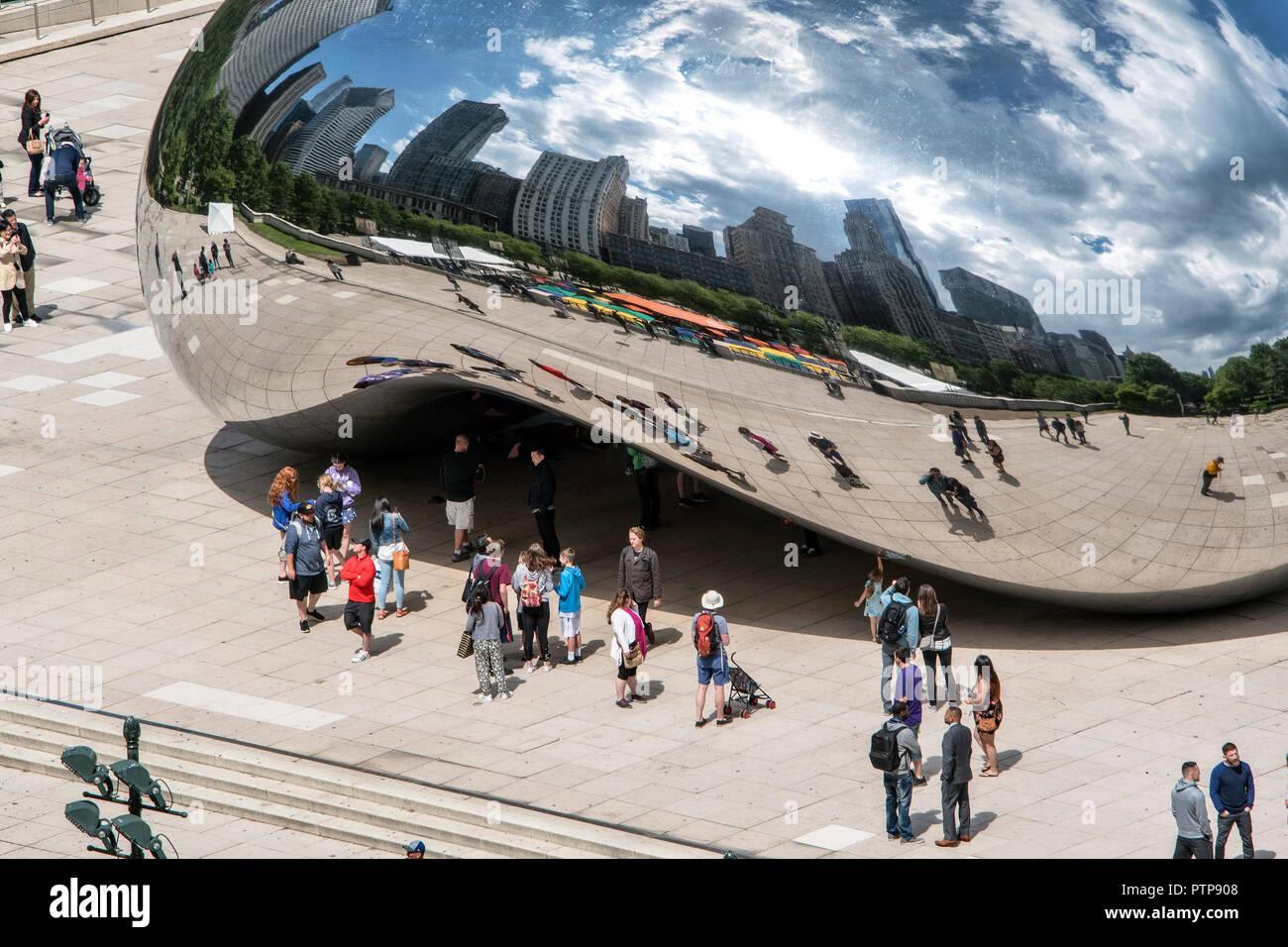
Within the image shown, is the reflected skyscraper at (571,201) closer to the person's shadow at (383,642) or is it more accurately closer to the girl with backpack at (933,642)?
the person's shadow at (383,642)

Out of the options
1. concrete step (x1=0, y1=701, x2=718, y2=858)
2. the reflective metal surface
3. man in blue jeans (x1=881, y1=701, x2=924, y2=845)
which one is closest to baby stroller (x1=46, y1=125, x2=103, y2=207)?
the reflective metal surface

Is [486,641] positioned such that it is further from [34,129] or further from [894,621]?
[34,129]

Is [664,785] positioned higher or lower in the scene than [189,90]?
lower

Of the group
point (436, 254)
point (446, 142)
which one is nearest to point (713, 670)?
point (436, 254)

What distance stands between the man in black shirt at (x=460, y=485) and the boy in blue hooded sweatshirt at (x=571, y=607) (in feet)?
7.28

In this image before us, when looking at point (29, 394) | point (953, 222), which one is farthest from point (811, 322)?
point (29, 394)

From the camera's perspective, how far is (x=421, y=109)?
57.4ft

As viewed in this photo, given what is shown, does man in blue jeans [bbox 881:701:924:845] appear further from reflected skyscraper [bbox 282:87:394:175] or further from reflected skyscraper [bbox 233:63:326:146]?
reflected skyscraper [bbox 233:63:326:146]

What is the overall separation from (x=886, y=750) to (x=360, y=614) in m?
5.37

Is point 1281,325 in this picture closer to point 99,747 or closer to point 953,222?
point 953,222

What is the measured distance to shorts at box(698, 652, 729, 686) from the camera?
51.7 feet

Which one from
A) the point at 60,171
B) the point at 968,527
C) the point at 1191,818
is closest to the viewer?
the point at 1191,818

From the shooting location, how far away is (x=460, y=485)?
19.2 meters

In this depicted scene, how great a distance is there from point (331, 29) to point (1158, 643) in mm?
9463
